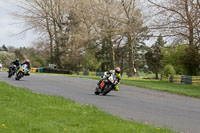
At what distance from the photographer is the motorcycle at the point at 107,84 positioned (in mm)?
14560

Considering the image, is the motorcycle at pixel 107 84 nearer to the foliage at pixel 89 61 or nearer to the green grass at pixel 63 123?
the green grass at pixel 63 123

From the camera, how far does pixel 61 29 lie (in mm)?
62625

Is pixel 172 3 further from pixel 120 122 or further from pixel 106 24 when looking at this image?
pixel 120 122

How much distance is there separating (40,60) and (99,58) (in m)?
49.0

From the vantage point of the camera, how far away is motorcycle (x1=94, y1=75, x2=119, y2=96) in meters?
14.6

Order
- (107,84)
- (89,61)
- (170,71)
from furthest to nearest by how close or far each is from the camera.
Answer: (89,61)
(170,71)
(107,84)

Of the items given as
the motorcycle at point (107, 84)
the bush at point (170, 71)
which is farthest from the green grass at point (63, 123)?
the bush at point (170, 71)

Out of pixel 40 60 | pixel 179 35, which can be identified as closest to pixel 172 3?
pixel 179 35

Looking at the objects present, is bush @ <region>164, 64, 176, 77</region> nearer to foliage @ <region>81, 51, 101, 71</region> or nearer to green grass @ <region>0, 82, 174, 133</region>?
foliage @ <region>81, 51, 101, 71</region>

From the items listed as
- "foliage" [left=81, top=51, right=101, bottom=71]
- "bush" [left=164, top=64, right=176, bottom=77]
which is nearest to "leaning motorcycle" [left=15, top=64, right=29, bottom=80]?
"foliage" [left=81, top=51, right=101, bottom=71]

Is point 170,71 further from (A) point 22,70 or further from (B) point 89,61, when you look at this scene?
(A) point 22,70

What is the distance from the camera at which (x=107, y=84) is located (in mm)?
14773

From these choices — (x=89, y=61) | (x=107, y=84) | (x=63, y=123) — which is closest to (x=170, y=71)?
(x=89, y=61)

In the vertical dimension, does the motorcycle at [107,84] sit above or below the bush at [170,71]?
below
